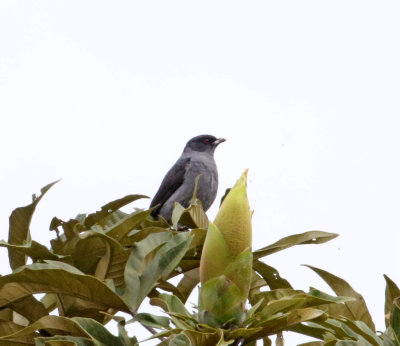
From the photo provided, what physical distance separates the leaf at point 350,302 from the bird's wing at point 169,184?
233 inches

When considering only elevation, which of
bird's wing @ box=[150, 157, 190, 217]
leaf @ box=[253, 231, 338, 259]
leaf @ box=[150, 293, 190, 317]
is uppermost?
bird's wing @ box=[150, 157, 190, 217]

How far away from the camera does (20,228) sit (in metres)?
2.91

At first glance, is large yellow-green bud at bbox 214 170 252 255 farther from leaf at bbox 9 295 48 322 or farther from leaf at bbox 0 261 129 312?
leaf at bbox 9 295 48 322

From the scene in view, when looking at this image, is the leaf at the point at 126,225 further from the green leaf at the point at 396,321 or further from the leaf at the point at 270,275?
the green leaf at the point at 396,321

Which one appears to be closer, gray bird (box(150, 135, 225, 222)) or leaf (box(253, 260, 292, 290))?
leaf (box(253, 260, 292, 290))

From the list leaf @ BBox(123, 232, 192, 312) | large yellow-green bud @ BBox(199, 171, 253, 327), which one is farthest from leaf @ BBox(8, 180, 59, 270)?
large yellow-green bud @ BBox(199, 171, 253, 327)

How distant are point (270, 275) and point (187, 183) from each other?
A: 18.9 feet

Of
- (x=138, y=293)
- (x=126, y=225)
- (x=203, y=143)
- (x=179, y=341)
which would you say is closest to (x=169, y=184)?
(x=203, y=143)

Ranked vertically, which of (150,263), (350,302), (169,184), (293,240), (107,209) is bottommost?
(350,302)

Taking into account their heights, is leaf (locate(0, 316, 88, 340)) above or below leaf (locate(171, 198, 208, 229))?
below

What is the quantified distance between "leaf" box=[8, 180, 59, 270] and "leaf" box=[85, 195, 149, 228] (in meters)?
0.35

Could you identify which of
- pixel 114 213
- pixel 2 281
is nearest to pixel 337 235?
pixel 114 213

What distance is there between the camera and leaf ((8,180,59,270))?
2.81 metres

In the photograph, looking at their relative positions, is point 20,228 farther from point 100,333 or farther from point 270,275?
point 270,275
